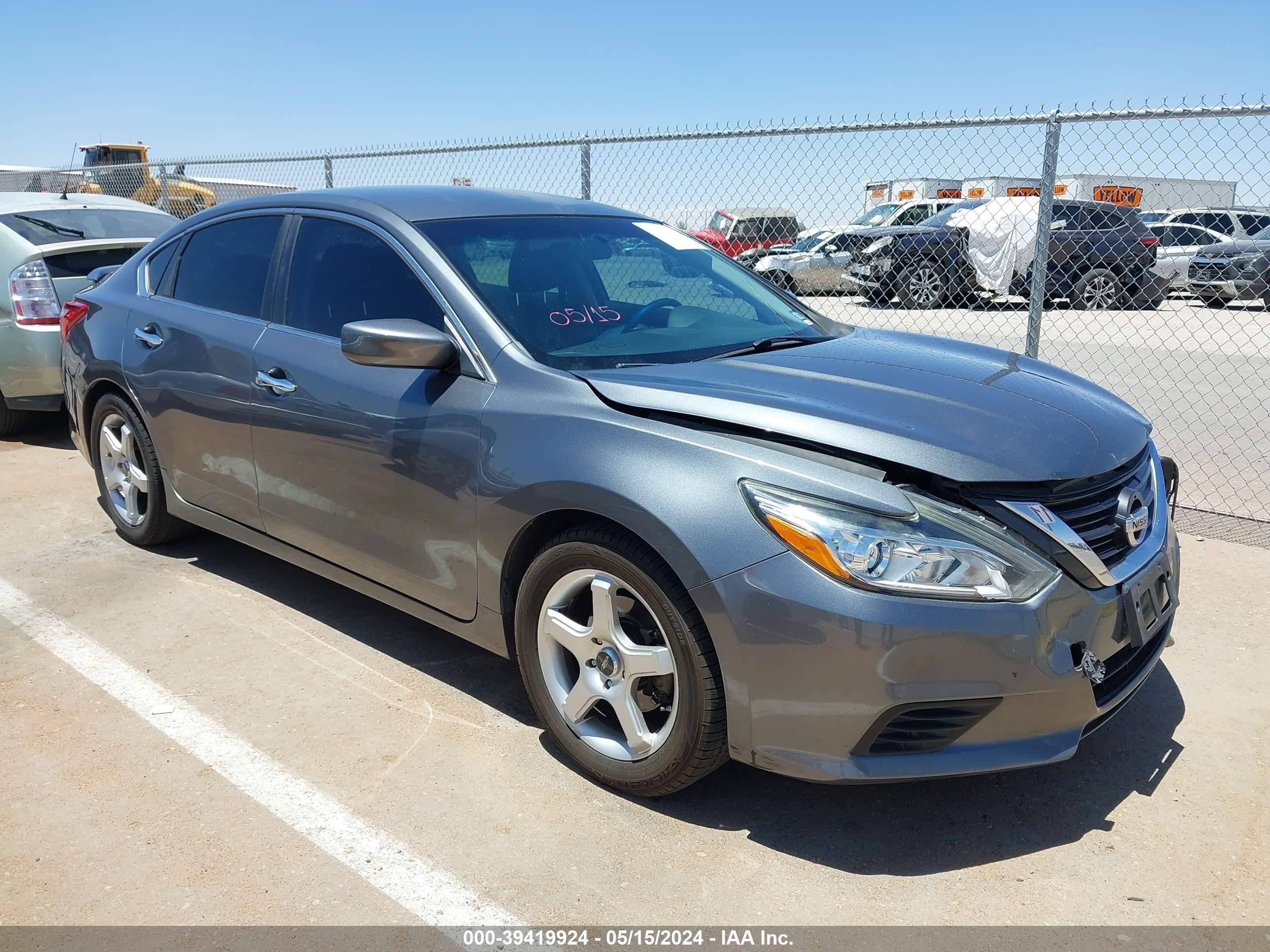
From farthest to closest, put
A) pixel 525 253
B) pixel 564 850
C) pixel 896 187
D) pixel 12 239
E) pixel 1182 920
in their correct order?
1. pixel 896 187
2. pixel 12 239
3. pixel 525 253
4. pixel 564 850
5. pixel 1182 920

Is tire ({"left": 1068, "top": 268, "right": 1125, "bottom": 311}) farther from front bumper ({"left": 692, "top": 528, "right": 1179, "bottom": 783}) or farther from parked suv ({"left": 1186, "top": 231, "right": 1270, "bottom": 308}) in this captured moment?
front bumper ({"left": 692, "top": 528, "right": 1179, "bottom": 783})

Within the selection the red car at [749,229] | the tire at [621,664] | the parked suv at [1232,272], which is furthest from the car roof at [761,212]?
the parked suv at [1232,272]

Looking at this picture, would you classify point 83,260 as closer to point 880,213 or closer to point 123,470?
point 123,470

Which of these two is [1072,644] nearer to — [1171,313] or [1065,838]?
[1065,838]

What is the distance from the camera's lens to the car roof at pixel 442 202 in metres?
3.76

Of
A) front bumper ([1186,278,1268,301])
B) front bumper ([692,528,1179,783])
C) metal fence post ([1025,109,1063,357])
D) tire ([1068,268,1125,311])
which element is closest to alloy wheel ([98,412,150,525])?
front bumper ([692,528,1179,783])

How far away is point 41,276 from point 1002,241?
25.2 ft

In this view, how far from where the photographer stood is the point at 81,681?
3.73 metres

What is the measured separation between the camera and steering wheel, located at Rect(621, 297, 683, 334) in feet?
11.5

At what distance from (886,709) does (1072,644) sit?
0.49 metres

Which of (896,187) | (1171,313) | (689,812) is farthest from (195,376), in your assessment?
(896,187)

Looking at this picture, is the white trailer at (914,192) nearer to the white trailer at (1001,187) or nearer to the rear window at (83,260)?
the white trailer at (1001,187)

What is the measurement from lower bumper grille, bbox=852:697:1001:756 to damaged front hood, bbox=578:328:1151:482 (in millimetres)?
539

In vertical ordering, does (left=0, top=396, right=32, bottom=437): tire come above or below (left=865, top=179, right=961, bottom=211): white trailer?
below
